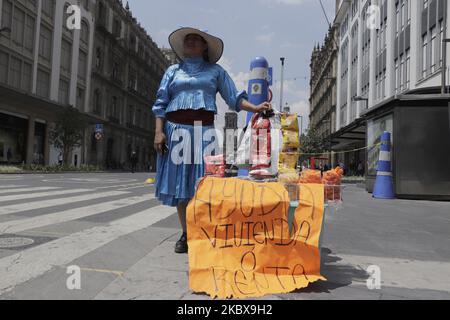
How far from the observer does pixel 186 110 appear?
12.1 feet

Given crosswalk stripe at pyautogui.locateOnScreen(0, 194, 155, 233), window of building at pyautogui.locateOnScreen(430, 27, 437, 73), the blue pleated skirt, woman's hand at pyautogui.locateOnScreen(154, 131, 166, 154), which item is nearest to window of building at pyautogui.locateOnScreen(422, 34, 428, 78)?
window of building at pyautogui.locateOnScreen(430, 27, 437, 73)

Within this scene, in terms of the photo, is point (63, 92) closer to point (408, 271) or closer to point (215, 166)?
point (215, 166)

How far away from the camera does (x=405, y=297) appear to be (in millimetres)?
2779

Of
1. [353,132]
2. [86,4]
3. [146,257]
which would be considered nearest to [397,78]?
[353,132]

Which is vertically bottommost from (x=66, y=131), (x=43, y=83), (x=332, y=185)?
(x=332, y=185)

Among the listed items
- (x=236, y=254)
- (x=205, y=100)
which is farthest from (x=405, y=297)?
(x=205, y=100)

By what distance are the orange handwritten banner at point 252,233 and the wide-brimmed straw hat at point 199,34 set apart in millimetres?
1413

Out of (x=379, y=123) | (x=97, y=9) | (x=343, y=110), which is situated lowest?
(x=379, y=123)

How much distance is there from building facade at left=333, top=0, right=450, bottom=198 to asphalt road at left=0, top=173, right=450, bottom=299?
19.8ft

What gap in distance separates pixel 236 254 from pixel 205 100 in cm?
139

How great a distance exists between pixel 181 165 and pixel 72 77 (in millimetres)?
38690

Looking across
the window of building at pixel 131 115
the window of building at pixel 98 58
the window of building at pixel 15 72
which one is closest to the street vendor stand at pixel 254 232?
the window of building at pixel 15 72

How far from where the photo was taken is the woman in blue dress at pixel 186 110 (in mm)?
3670
